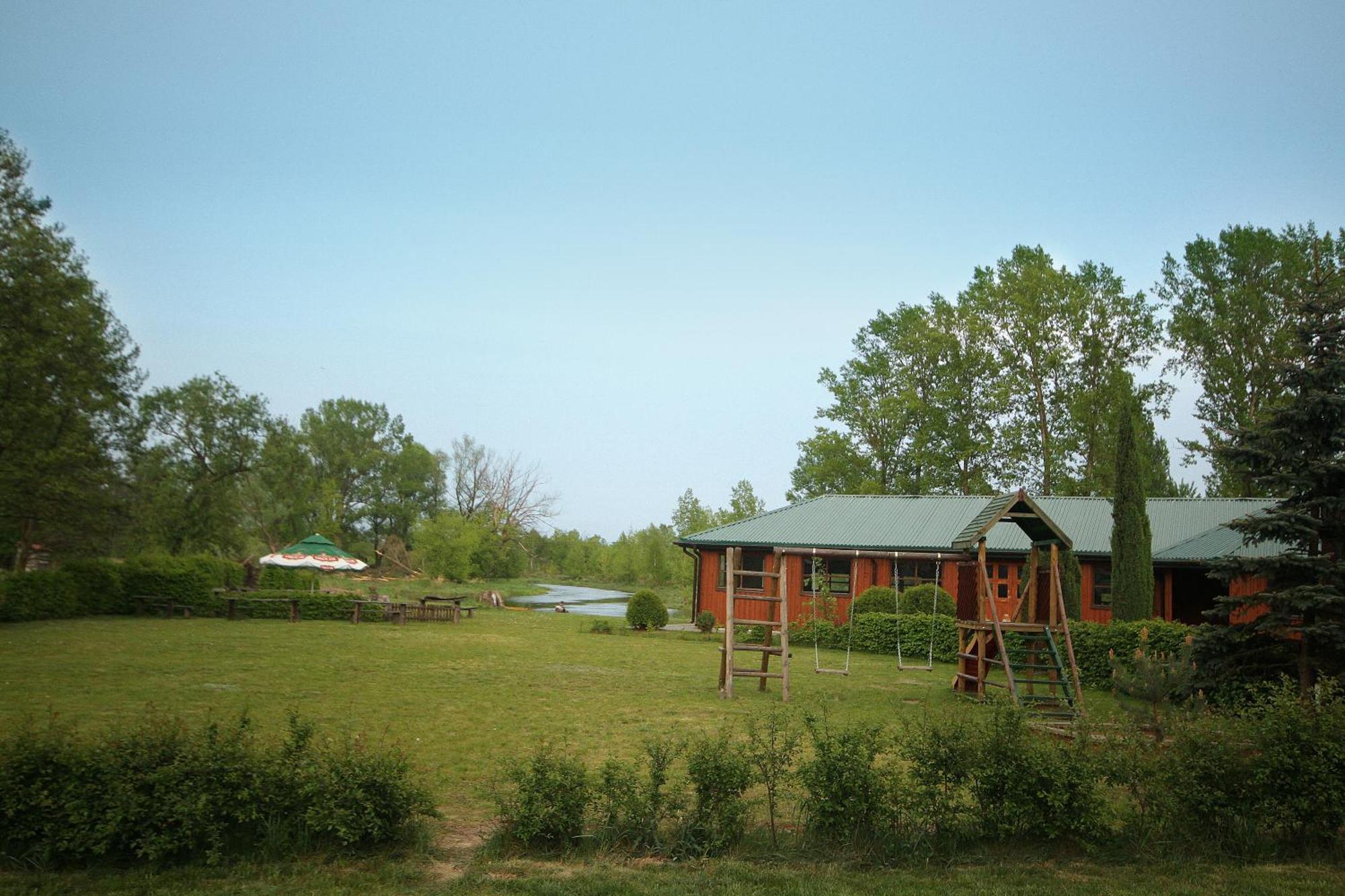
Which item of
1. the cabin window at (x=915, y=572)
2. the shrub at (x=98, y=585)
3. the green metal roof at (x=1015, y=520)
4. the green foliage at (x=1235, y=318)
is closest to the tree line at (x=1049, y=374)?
the green foliage at (x=1235, y=318)

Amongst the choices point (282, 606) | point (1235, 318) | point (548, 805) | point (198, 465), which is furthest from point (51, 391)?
point (1235, 318)

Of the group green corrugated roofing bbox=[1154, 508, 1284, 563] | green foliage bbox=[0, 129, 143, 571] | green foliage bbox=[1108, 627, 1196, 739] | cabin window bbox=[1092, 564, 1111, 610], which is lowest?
green foliage bbox=[1108, 627, 1196, 739]

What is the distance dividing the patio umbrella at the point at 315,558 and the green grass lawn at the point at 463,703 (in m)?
5.87

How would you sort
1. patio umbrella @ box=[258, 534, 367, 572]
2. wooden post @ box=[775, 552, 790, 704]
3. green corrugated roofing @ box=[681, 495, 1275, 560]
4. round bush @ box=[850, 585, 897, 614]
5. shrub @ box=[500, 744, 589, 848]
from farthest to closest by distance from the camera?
1. patio umbrella @ box=[258, 534, 367, 572]
2. green corrugated roofing @ box=[681, 495, 1275, 560]
3. round bush @ box=[850, 585, 897, 614]
4. wooden post @ box=[775, 552, 790, 704]
5. shrub @ box=[500, 744, 589, 848]

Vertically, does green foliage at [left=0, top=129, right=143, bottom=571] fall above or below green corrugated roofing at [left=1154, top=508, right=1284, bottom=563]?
above

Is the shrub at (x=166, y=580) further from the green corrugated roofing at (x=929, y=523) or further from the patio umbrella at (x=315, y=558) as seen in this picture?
the green corrugated roofing at (x=929, y=523)

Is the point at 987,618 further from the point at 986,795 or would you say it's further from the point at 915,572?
the point at 915,572

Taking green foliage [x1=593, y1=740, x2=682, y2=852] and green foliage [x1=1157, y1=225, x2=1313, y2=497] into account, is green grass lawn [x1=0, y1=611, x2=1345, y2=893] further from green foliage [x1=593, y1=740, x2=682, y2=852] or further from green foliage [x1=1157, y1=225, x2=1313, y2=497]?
green foliage [x1=1157, y1=225, x2=1313, y2=497]

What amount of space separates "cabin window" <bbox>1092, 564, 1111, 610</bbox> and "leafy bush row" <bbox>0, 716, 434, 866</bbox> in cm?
2348

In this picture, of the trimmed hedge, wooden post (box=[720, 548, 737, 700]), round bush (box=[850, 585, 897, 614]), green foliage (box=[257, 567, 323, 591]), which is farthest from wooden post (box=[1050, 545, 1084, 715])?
green foliage (box=[257, 567, 323, 591])

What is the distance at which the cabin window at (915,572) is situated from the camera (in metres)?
25.3

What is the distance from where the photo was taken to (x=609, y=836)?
5.65 metres

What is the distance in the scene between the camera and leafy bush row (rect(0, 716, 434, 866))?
5.13 metres

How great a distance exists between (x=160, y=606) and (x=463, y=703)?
1704cm
